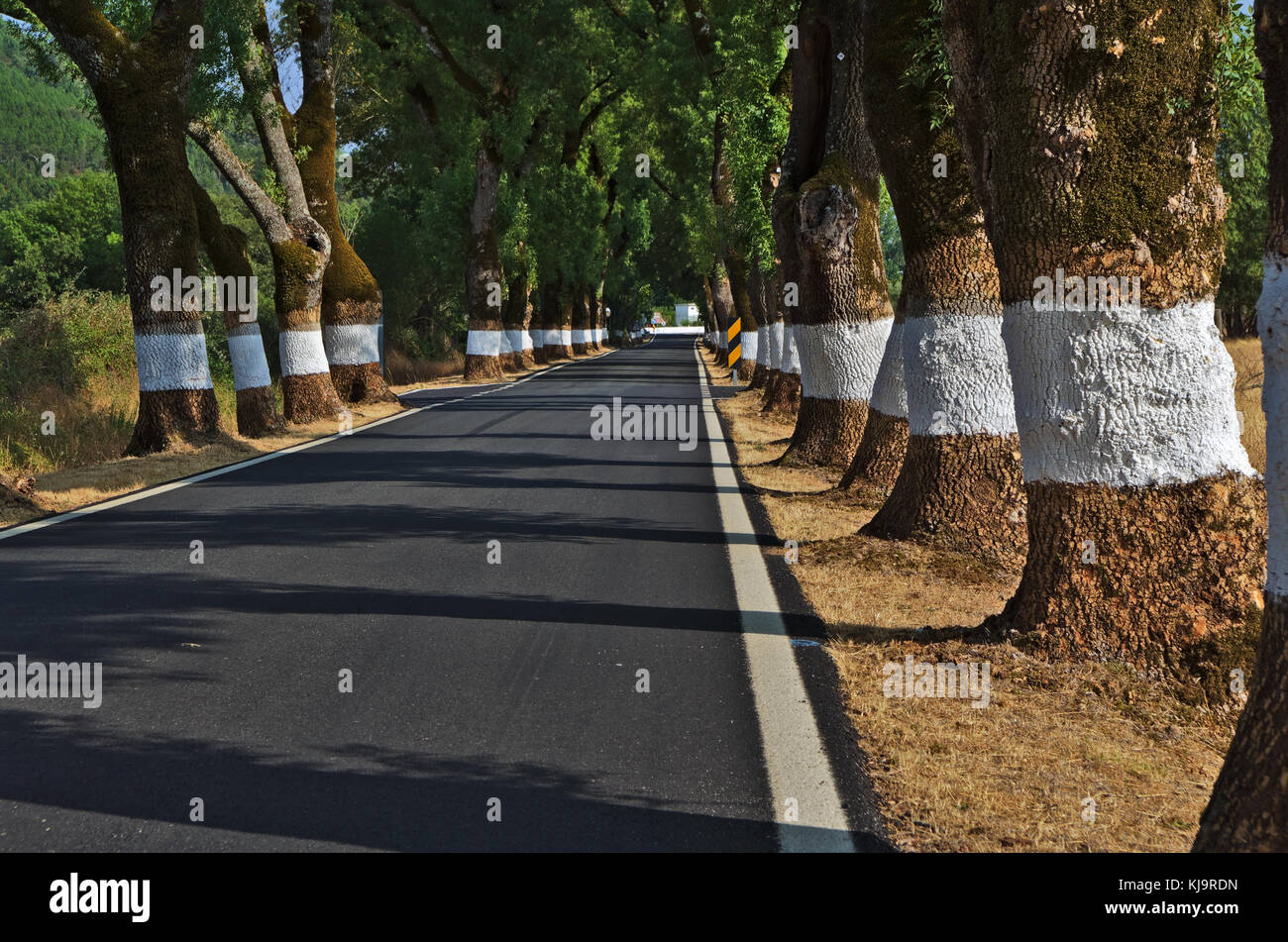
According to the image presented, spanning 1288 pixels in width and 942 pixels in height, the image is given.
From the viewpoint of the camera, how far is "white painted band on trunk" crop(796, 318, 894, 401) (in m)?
14.7

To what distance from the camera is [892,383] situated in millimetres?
11992

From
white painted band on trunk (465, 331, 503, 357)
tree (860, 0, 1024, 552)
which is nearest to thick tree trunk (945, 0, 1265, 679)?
tree (860, 0, 1024, 552)

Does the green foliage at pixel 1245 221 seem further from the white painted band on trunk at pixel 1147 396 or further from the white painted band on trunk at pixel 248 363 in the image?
the white painted band on trunk at pixel 1147 396

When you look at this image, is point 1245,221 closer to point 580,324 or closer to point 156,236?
point 580,324

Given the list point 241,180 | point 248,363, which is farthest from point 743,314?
point 248,363

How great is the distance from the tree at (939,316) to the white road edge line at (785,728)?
1497 millimetres

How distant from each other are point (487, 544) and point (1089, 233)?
17.4ft

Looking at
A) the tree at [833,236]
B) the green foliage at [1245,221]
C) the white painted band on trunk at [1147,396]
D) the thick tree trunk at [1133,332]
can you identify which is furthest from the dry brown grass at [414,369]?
the white painted band on trunk at [1147,396]

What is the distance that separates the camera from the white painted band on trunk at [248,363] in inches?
805

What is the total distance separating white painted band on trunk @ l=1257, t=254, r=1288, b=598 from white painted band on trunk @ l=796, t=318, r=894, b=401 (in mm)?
10932

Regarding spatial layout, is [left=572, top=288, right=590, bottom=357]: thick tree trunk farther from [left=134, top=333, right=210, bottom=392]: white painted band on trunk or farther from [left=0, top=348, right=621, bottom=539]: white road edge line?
[left=134, top=333, right=210, bottom=392]: white painted band on trunk

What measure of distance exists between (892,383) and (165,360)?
10059mm
